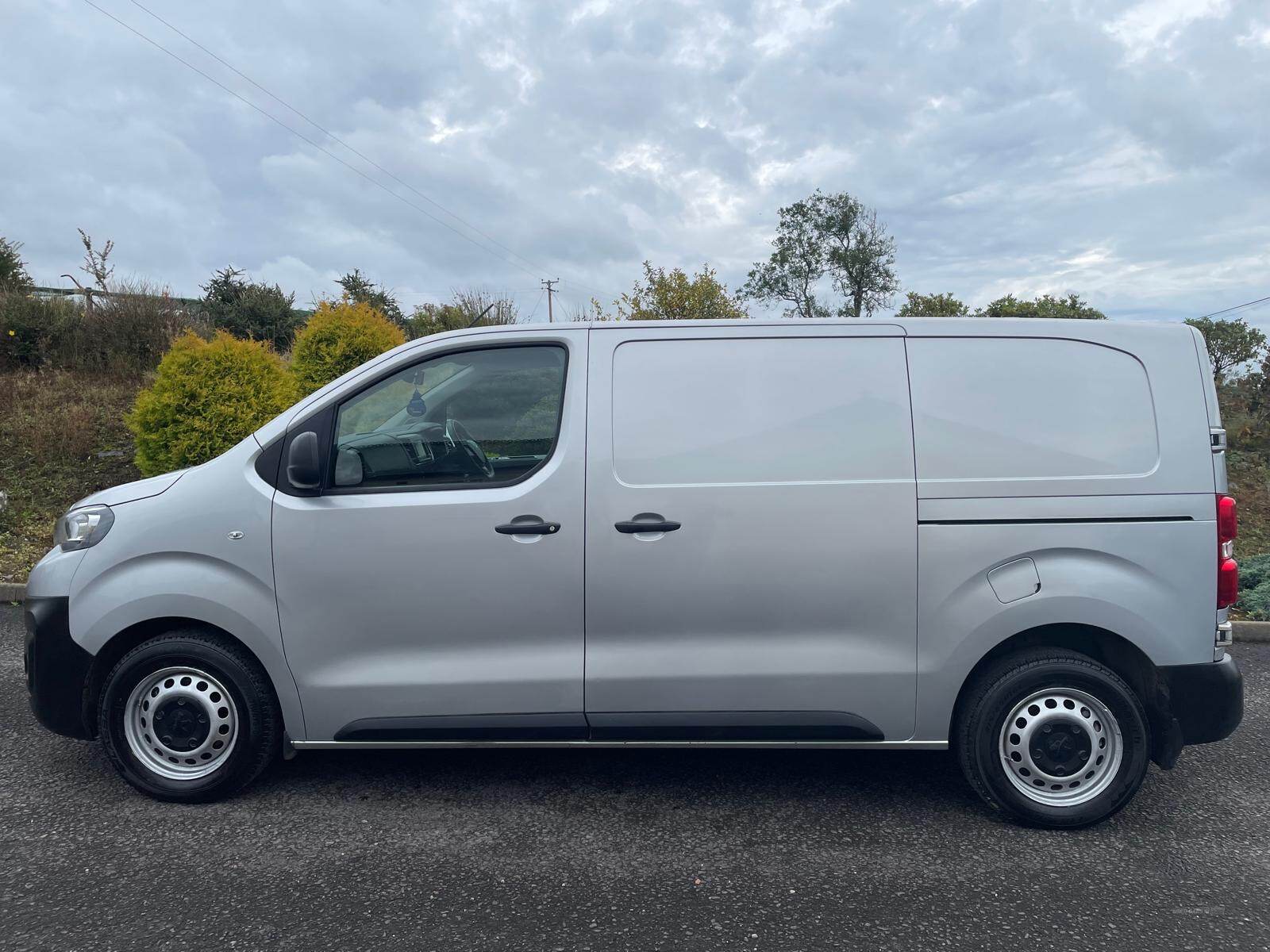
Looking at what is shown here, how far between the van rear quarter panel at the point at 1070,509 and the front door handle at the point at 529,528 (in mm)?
1419

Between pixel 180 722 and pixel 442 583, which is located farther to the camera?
pixel 180 722

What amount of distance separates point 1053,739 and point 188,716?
3.46 meters

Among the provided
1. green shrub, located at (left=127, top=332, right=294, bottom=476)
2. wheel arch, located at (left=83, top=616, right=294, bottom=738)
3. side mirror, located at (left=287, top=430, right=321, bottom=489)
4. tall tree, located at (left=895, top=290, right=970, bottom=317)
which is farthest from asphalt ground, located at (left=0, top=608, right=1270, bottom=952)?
tall tree, located at (left=895, top=290, right=970, bottom=317)

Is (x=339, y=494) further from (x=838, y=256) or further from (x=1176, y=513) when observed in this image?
(x=838, y=256)

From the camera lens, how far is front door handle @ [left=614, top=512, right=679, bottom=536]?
11.1ft

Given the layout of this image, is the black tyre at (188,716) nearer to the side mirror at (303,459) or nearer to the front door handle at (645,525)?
the side mirror at (303,459)

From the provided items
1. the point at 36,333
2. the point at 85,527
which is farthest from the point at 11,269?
the point at 85,527

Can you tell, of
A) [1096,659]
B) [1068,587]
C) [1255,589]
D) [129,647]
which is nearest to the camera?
[1068,587]

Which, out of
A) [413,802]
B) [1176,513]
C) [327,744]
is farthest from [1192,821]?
[327,744]

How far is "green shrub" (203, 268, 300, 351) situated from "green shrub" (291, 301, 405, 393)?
8385 mm

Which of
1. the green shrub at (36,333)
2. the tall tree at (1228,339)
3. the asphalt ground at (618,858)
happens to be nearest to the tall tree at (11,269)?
the green shrub at (36,333)

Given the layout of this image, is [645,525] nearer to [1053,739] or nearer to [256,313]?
[1053,739]

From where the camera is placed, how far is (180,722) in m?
3.59

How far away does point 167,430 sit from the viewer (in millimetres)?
9078
